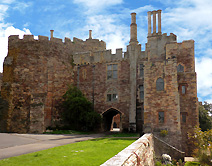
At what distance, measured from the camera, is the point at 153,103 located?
1794cm

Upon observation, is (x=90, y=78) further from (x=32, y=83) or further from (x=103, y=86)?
(x=32, y=83)

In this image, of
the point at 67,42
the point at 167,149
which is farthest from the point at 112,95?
the point at 167,149

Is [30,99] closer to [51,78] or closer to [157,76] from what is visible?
[51,78]

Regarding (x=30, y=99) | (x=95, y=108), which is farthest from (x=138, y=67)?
(x=30, y=99)

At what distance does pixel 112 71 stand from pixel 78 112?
571cm

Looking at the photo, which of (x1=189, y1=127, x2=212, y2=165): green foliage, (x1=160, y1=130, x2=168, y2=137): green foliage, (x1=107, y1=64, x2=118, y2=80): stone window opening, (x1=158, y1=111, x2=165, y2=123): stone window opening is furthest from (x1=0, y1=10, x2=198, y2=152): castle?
(x1=189, y1=127, x2=212, y2=165): green foliage

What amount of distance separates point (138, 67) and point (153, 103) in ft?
21.3

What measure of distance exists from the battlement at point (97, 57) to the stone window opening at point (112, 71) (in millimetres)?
658

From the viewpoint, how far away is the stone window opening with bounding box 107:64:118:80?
2462cm

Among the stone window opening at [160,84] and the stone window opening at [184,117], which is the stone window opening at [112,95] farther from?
the stone window opening at [184,117]

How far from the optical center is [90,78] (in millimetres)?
25547

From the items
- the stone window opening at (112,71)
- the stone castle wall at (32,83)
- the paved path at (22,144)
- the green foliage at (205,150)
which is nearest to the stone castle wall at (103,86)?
the stone window opening at (112,71)

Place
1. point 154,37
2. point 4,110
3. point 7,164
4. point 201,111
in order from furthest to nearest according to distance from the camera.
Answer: point 201,111, point 154,37, point 4,110, point 7,164

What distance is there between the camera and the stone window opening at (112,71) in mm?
24625
